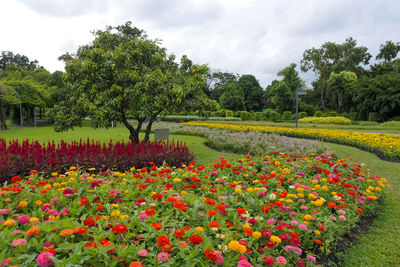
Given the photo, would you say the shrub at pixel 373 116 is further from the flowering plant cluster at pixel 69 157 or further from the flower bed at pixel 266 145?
the flowering plant cluster at pixel 69 157

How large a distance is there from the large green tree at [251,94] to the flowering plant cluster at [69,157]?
4857 cm

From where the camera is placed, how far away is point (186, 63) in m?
7.85

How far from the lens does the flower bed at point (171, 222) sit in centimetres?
169

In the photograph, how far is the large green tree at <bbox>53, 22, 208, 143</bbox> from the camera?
252 inches

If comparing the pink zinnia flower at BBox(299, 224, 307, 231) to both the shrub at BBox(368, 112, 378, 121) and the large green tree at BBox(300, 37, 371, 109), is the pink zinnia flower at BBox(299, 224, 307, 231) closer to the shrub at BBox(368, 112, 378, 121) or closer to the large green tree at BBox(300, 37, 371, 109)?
the shrub at BBox(368, 112, 378, 121)

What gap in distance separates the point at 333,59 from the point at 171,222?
5125cm

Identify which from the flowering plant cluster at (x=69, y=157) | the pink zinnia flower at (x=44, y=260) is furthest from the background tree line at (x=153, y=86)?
the pink zinnia flower at (x=44, y=260)

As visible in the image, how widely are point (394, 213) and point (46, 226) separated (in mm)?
4714

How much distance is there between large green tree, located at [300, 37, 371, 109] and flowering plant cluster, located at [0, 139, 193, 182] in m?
43.1

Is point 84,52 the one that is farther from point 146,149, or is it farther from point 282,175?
point 282,175

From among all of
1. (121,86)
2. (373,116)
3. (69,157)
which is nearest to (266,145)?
(121,86)

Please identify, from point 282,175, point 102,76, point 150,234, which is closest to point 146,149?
point 102,76

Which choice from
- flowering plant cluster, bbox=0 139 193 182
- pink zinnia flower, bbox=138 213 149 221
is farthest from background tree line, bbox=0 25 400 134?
pink zinnia flower, bbox=138 213 149 221

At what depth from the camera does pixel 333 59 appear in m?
44.8
